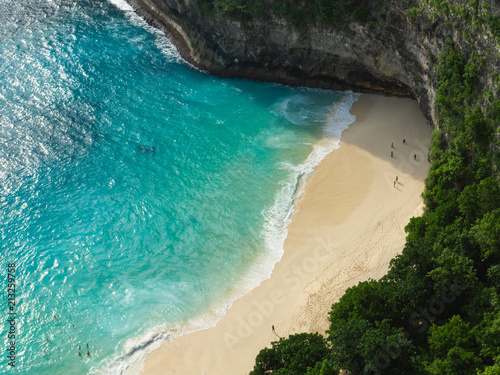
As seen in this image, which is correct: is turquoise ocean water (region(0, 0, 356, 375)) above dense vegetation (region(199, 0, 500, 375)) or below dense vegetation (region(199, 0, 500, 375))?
below

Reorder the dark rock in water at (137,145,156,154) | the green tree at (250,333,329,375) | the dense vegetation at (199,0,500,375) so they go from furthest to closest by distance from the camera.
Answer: the dark rock in water at (137,145,156,154) < the green tree at (250,333,329,375) < the dense vegetation at (199,0,500,375)

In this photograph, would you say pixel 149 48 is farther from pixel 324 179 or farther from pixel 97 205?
pixel 324 179

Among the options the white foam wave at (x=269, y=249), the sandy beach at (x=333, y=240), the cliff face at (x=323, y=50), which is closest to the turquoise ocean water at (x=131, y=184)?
the white foam wave at (x=269, y=249)

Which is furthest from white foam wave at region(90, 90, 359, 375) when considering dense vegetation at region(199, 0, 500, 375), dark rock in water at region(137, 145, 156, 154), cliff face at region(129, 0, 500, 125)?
dark rock in water at region(137, 145, 156, 154)

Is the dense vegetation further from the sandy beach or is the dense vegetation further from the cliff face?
the cliff face

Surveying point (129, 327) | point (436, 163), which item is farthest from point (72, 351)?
point (436, 163)

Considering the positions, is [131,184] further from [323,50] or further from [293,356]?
[323,50]

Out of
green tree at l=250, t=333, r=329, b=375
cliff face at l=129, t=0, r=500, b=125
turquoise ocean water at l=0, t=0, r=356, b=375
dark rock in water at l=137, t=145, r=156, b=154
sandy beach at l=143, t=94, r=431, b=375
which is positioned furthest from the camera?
dark rock in water at l=137, t=145, r=156, b=154
